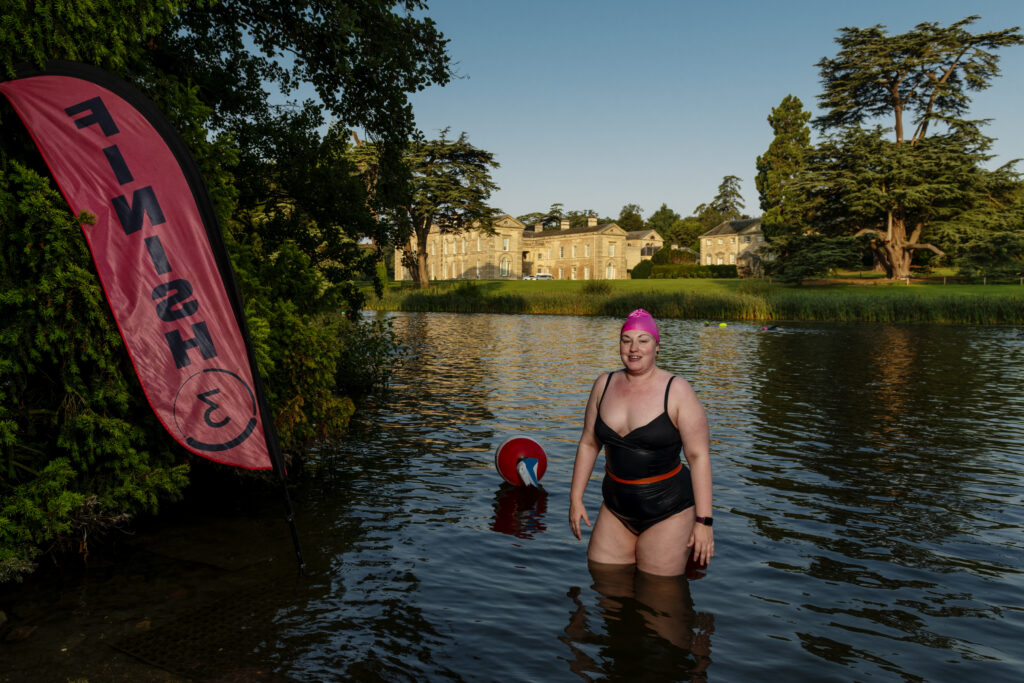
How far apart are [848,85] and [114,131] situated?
2767 inches

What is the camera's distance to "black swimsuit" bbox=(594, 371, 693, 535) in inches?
218

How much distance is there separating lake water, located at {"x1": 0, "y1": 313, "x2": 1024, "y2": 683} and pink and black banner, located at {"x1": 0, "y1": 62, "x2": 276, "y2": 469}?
1.50m

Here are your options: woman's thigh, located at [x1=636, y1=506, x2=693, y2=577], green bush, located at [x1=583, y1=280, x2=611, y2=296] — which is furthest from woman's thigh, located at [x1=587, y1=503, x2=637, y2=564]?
green bush, located at [x1=583, y1=280, x2=611, y2=296]

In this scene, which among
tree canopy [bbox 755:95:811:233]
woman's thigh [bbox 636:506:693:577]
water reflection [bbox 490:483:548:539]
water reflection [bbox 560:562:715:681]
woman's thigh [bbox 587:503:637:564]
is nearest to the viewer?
water reflection [bbox 560:562:715:681]

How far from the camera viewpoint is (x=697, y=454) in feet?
17.8

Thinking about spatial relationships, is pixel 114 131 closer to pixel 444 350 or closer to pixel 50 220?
pixel 50 220

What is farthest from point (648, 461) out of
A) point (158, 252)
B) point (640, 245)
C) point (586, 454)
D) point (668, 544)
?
point (640, 245)

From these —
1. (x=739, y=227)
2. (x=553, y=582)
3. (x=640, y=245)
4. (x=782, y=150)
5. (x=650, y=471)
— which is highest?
(x=782, y=150)

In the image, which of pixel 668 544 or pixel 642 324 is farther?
pixel 668 544

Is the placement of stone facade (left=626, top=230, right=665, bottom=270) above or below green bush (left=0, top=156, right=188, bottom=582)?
above

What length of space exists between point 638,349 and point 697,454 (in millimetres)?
908

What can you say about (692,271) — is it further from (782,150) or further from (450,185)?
(450,185)

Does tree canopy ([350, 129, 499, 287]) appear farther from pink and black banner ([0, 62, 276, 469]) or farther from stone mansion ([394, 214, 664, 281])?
pink and black banner ([0, 62, 276, 469])

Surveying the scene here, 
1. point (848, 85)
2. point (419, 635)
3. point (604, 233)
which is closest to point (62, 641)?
point (419, 635)
